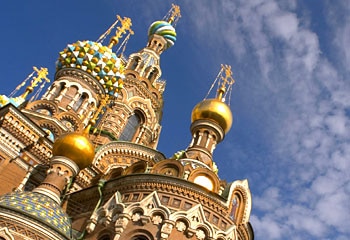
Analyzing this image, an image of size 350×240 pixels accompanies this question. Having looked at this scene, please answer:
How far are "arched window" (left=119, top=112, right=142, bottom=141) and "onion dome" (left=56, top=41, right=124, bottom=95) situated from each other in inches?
68.3

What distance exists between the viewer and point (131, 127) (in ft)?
59.2

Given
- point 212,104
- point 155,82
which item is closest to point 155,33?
point 155,82

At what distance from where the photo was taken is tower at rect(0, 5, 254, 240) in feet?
29.7

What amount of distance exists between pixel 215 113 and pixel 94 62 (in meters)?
5.49

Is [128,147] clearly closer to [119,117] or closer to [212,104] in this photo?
[119,117]

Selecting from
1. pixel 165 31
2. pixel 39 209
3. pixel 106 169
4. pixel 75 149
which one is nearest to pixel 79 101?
pixel 106 169

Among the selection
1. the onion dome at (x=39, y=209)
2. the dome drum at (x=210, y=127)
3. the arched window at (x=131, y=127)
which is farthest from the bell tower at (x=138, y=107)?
the onion dome at (x=39, y=209)

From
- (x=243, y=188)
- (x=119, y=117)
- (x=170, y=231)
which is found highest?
(x=119, y=117)

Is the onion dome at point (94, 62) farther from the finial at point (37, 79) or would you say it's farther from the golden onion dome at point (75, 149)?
the golden onion dome at point (75, 149)

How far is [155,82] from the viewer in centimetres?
2030

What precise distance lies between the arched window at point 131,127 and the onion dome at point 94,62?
1736 mm

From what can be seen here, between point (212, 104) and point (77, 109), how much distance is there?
497 cm

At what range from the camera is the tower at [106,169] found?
29.7 ft

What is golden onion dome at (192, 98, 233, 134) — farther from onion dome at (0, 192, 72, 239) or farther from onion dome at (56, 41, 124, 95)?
onion dome at (56, 41, 124, 95)
